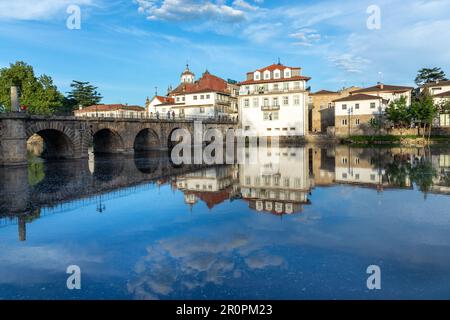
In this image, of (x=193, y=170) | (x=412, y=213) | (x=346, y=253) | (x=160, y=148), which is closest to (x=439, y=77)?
(x=160, y=148)

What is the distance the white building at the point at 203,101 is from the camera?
254 feet

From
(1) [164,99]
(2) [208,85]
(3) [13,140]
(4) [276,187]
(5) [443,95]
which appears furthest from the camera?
(1) [164,99]

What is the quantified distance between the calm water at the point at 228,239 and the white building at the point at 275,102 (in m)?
47.8

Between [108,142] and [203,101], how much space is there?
28758 mm

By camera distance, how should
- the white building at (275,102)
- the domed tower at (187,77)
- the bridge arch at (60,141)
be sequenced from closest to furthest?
the bridge arch at (60,141)
the white building at (275,102)
the domed tower at (187,77)

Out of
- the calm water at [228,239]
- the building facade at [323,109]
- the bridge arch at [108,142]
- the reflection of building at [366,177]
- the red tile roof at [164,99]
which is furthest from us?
the red tile roof at [164,99]

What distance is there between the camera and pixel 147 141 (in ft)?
203

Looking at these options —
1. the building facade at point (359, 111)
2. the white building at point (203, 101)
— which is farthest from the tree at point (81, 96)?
the building facade at point (359, 111)

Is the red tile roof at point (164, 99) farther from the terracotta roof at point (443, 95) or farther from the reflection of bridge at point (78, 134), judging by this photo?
the terracotta roof at point (443, 95)

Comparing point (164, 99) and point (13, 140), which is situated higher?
point (164, 99)

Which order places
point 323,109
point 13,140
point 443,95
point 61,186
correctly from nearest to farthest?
point 61,186, point 13,140, point 443,95, point 323,109

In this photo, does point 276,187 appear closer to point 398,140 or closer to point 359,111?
point 398,140

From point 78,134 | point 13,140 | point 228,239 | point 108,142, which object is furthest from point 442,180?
point 108,142

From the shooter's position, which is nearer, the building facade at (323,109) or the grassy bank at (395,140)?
the grassy bank at (395,140)
